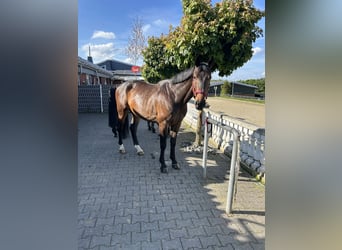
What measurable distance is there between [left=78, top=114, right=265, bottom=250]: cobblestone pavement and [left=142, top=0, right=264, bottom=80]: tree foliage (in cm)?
214

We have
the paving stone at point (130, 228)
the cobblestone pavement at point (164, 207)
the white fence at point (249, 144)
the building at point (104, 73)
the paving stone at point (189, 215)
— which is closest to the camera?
the cobblestone pavement at point (164, 207)

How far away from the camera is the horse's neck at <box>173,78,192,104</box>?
3.80m

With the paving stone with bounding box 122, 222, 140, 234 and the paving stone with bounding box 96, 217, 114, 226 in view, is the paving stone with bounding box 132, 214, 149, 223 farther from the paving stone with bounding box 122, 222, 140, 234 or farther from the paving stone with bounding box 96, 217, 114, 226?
the paving stone with bounding box 96, 217, 114, 226

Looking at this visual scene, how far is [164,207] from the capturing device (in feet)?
9.09

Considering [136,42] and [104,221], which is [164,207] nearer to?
[104,221]

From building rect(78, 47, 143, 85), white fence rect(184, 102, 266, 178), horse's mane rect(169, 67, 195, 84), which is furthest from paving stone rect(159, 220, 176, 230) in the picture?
building rect(78, 47, 143, 85)

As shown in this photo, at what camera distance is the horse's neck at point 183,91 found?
3.80 m

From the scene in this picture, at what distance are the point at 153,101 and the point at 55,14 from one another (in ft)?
12.0

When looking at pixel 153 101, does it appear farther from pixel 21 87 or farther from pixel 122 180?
pixel 21 87

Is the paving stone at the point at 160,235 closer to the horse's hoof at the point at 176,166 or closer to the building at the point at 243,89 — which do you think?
the horse's hoof at the point at 176,166

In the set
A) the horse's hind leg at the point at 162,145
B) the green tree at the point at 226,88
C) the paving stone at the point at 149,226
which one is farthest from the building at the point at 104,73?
the green tree at the point at 226,88

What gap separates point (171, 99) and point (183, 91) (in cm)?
26

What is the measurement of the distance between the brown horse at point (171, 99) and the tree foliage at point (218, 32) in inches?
26.3

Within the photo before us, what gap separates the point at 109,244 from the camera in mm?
2096
